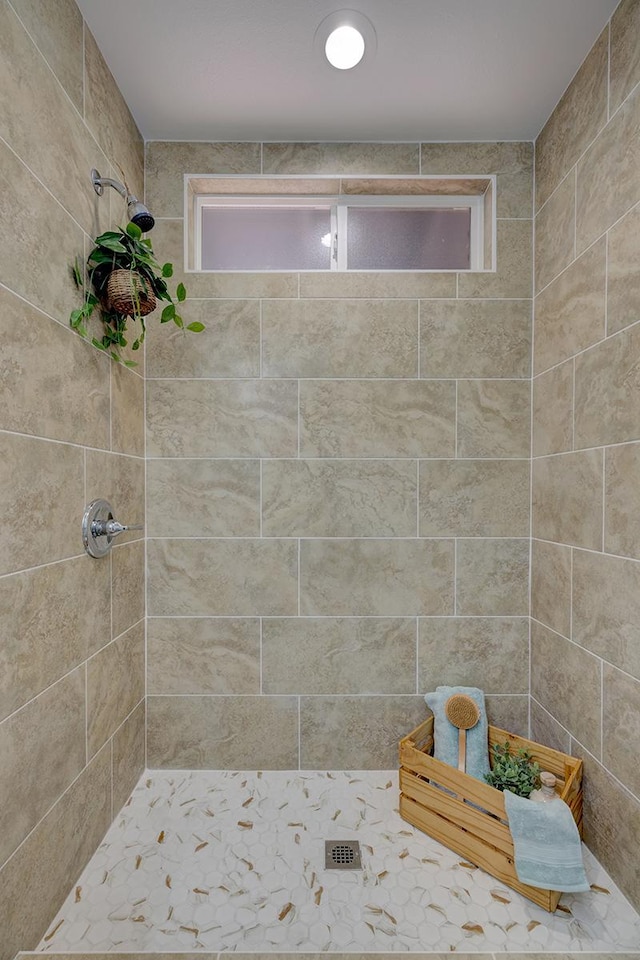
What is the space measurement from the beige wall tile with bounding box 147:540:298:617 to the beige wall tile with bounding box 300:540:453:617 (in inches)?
2.3

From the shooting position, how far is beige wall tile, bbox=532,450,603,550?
4.38 feet

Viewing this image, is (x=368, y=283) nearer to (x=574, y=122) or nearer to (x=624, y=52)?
(x=574, y=122)

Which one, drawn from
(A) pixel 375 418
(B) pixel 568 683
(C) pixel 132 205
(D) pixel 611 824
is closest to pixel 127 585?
(A) pixel 375 418

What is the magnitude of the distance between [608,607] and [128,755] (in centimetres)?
145

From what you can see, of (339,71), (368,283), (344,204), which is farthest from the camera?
(344,204)

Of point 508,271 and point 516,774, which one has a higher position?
point 508,271

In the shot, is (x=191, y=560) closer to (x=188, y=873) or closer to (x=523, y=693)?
(x=188, y=873)

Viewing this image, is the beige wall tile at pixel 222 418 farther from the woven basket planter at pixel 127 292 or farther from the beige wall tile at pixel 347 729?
the beige wall tile at pixel 347 729

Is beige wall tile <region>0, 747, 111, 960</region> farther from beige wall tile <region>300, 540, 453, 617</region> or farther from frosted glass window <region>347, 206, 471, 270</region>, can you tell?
frosted glass window <region>347, 206, 471, 270</region>

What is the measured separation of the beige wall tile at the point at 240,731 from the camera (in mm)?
1694

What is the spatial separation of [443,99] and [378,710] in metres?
1.95

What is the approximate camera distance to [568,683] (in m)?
1.45

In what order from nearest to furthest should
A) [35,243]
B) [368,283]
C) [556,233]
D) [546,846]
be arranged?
[35,243] < [546,846] < [556,233] < [368,283]

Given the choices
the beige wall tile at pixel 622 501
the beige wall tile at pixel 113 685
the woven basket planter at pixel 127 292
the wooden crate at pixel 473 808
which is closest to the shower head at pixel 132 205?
the woven basket planter at pixel 127 292
